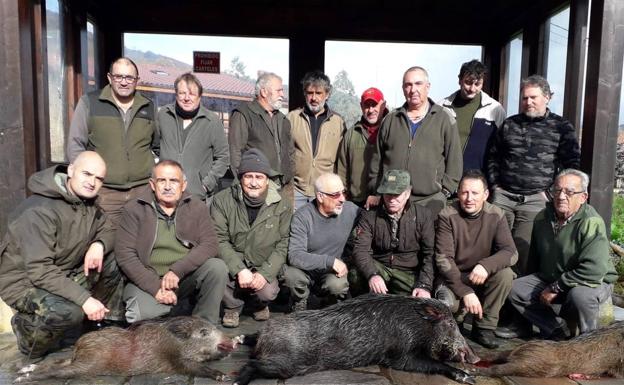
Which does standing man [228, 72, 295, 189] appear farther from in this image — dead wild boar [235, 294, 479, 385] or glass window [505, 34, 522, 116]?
glass window [505, 34, 522, 116]

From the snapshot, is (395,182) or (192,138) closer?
(395,182)

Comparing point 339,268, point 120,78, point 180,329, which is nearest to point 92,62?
point 120,78

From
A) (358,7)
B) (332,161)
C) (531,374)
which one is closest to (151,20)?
(358,7)

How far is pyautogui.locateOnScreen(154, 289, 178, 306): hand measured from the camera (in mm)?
4215

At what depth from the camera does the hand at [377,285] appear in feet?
14.4

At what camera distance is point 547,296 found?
4367 mm

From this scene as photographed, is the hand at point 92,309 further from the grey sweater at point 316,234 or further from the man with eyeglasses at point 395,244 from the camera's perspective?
the man with eyeglasses at point 395,244

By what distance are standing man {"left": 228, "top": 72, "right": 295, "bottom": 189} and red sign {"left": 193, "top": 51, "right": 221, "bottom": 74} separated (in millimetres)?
2596

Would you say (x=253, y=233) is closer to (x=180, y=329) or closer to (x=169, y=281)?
(x=169, y=281)

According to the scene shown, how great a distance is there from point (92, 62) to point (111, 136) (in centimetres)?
306

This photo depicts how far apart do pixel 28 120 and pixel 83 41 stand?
2.75m

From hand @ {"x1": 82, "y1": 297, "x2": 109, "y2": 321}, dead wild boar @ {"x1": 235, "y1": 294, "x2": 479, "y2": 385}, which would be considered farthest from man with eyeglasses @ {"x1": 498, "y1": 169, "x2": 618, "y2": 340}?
hand @ {"x1": 82, "y1": 297, "x2": 109, "y2": 321}

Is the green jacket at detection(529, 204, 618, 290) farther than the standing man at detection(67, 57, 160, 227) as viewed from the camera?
No

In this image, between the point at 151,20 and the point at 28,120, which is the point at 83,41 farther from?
the point at 28,120
